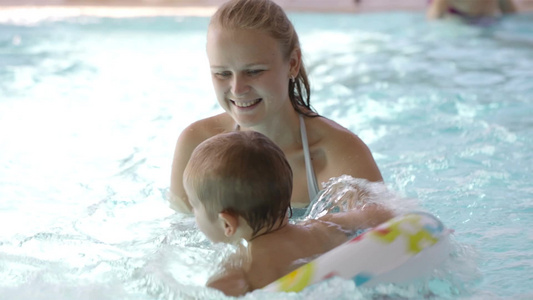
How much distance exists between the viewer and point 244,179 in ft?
7.29

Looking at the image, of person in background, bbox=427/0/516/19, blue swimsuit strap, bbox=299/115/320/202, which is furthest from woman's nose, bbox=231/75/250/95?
person in background, bbox=427/0/516/19

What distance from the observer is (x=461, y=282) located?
2518mm

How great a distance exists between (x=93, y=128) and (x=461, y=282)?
356 centimetres

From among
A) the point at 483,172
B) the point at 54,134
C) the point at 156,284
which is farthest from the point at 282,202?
the point at 54,134

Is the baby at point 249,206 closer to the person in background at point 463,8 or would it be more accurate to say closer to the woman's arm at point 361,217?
the woman's arm at point 361,217

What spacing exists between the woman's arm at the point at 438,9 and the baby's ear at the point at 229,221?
779 centimetres

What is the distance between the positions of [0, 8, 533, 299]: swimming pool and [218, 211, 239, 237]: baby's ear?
0.70 feet

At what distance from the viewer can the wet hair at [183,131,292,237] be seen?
2234mm

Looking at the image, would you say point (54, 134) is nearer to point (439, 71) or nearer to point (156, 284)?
point (156, 284)

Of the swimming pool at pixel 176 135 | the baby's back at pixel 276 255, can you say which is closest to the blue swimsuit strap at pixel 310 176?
the swimming pool at pixel 176 135

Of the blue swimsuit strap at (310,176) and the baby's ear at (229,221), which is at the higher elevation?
the baby's ear at (229,221)

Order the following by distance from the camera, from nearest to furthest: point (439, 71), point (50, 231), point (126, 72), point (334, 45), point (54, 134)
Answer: point (50, 231) < point (54, 134) < point (439, 71) < point (126, 72) < point (334, 45)

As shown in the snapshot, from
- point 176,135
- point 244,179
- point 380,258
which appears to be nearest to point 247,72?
point 244,179

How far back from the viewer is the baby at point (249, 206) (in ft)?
7.35
